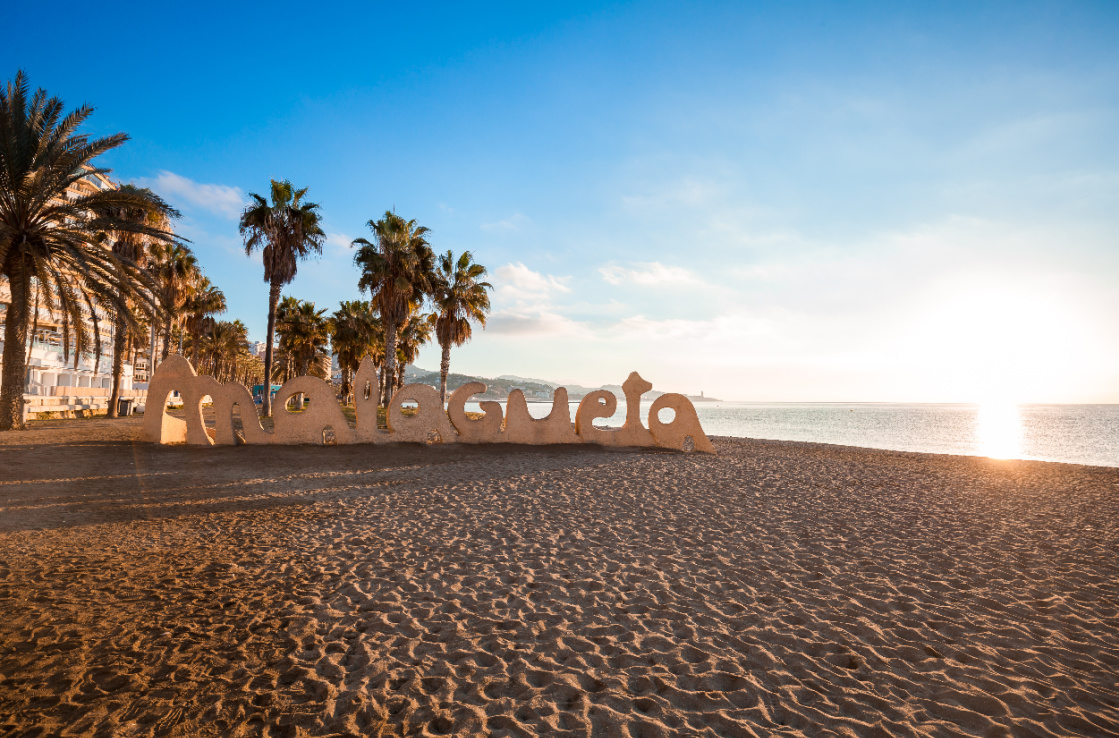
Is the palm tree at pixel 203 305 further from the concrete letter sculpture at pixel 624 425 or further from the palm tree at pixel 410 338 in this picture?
the concrete letter sculpture at pixel 624 425

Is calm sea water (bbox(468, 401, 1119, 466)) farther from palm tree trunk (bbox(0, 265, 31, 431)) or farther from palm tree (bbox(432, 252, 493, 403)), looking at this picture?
palm tree trunk (bbox(0, 265, 31, 431))

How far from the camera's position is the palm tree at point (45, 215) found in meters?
14.8

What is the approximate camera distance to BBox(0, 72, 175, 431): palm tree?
48.4ft

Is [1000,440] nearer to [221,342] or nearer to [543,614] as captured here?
[543,614]

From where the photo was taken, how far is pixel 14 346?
52.8ft

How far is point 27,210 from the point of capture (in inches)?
610

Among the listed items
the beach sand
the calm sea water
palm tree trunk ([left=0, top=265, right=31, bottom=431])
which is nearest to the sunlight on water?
the calm sea water

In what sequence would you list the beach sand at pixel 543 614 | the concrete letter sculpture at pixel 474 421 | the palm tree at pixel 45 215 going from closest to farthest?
1. the beach sand at pixel 543 614
2. the palm tree at pixel 45 215
3. the concrete letter sculpture at pixel 474 421

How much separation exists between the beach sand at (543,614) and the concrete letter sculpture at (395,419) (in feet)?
17.6

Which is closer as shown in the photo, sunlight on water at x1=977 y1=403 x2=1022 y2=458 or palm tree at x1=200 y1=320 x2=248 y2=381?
sunlight on water at x1=977 y1=403 x2=1022 y2=458

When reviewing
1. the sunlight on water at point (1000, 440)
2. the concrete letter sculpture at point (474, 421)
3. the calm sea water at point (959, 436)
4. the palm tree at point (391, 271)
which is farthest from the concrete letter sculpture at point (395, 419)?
the sunlight on water at point (1000, 440)

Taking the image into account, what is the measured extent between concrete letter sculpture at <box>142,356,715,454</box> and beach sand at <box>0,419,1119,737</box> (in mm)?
5364

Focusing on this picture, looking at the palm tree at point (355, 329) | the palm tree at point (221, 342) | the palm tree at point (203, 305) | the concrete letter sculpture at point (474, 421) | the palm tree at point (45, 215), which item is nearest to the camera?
the palm tree at point (45, 215)

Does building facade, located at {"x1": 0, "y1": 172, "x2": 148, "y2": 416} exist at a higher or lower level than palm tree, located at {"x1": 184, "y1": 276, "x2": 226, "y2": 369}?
lower
